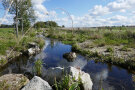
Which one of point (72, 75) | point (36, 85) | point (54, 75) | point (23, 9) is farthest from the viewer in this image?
point (23, 9)

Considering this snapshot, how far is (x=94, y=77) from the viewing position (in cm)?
548

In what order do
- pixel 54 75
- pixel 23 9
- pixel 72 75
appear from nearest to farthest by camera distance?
pixel 72 75 < pixel 54 75 < pixel 23 9

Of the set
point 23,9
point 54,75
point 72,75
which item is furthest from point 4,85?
point 23,9

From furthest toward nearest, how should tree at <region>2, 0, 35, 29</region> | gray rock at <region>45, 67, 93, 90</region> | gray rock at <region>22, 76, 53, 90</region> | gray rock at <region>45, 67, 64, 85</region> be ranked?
1. tree at <region>2, 0, 35, 29</region>
2. gray rock at <region>45, 67, 64, 85</region>
3. gray rock at <region>45, 67, 93, 90</region>
4. gray rock at <region>22, 76, 53, 90</region>

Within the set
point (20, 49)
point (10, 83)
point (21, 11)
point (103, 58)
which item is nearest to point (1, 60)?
point (20, 49)

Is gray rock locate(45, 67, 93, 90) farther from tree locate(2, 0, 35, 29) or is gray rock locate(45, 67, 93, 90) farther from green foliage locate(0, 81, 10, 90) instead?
tree locate(2, 0, 35, 29)

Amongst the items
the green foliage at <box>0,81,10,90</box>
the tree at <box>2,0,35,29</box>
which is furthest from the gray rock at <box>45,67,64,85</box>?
the tree at <box>2,0,35,29</box>

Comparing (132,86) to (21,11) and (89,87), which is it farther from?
(21,11)

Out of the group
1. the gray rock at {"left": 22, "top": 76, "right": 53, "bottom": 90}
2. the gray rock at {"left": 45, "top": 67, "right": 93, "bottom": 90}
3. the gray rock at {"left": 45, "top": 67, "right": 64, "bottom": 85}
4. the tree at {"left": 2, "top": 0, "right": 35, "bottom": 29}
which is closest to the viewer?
the gray rock at {"left": 22, "top": 76, "right": 53, "bottom": 90}

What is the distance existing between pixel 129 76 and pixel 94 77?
1.76 meters

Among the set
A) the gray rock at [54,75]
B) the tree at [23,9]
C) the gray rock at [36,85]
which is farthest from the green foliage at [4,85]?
the tree at [23,9]

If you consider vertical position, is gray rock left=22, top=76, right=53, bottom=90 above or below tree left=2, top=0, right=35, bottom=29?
below

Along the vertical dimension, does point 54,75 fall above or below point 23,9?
below

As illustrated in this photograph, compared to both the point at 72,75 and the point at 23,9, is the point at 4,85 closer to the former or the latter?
the point at 72,75
